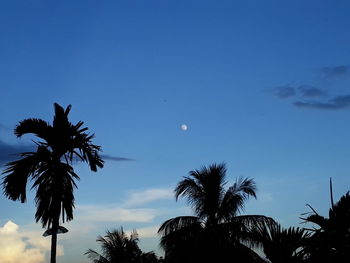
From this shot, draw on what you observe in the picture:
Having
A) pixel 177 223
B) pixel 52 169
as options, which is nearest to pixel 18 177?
pixel 52 169

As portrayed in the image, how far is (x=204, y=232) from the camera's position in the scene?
30.2 meters

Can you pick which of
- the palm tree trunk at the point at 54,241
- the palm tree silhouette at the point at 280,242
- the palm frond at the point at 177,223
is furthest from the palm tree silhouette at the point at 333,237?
the palm frond at the point at 177,223

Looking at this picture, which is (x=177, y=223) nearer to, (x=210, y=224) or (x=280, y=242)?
(x=210, y=224)

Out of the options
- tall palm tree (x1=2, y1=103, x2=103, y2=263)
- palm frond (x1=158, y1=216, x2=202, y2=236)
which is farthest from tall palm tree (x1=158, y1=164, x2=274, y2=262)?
tall palm tree (x1=2, y1=103, x2=103, y2=263)

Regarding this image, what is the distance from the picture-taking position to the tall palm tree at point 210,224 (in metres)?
29.2

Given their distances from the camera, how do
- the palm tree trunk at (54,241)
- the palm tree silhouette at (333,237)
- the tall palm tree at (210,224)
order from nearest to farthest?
the palm tree silhouette at (333,237) → the palm tree trunk at (54,241) → the tall palm tree at (210,224)

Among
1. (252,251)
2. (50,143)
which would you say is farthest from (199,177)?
(50,143)

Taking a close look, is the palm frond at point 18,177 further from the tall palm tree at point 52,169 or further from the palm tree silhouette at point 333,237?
the palm tree silhouette at point 333,237

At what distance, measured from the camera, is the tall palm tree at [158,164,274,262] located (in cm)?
2925

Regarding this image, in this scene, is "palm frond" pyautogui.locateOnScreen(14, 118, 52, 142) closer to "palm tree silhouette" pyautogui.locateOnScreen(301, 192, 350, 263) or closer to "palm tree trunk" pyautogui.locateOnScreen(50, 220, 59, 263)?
"palm tree trunk" pyautogui.locateOnScreen(50, 220, 59, 263)

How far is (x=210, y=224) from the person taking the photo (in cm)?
3097

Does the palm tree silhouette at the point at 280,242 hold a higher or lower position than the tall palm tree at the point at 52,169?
lower

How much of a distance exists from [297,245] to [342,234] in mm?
1419

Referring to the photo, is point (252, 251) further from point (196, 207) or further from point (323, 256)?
point (323, 256)
